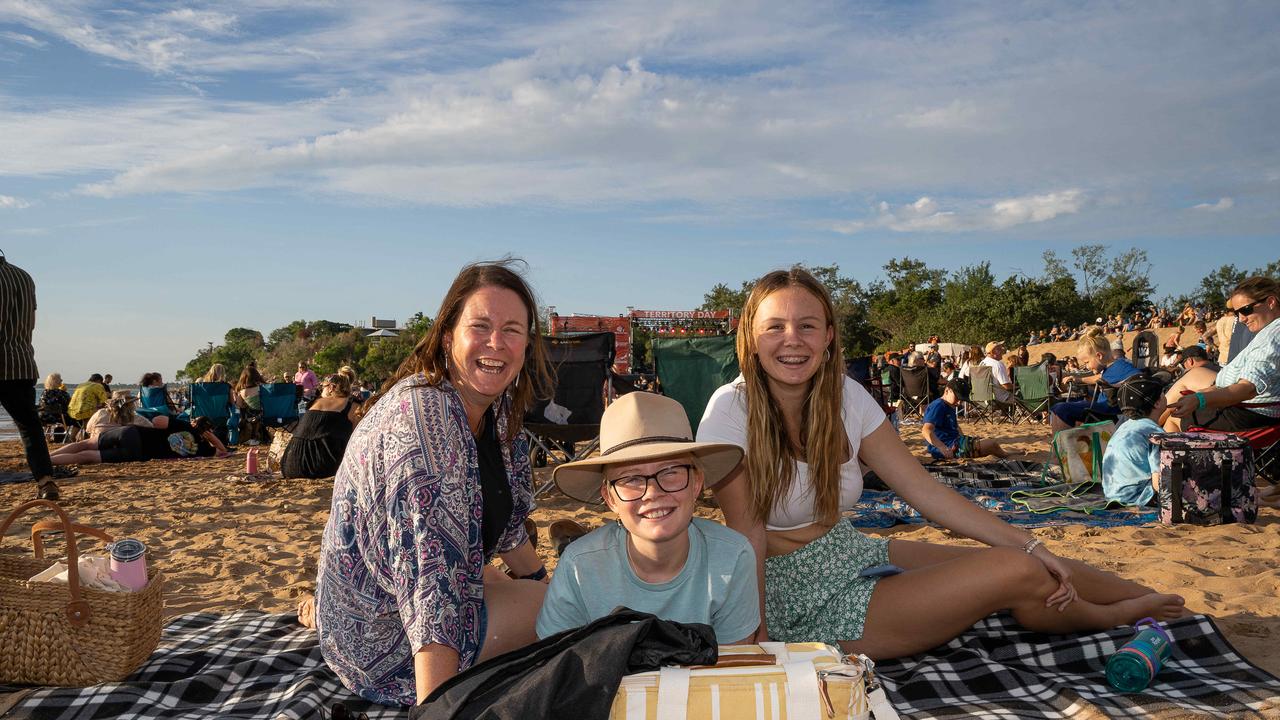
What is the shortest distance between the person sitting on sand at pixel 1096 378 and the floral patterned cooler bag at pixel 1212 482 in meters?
2.66

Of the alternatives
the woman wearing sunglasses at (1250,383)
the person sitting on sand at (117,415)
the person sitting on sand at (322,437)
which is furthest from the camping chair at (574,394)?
the person sitting on sand at (117,415)

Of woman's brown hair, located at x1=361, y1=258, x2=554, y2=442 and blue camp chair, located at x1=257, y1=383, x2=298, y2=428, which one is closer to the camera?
woman's brown hair, located at x1=361, y1=258, x2=554, y2=442

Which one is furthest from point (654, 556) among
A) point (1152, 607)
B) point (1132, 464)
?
point (1132, 464)

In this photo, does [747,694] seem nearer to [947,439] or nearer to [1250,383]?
[1250,383]

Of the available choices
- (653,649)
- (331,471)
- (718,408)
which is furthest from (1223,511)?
(331,471)

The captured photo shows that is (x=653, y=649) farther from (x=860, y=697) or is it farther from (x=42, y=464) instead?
(x=42, y=464)

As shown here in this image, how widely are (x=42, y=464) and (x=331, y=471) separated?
219 cm

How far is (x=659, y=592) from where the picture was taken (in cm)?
215

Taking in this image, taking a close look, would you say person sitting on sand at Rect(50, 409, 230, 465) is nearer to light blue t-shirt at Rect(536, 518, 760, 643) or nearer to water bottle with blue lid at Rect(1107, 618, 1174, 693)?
light blue t-shirt at Rect(536, 518, 760, 643)

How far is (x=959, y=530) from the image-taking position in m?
2.66

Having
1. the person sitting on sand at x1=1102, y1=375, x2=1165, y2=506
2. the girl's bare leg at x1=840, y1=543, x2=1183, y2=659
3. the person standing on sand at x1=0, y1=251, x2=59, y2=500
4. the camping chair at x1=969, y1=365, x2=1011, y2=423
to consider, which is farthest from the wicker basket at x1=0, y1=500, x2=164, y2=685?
the camping chair at x1=969, y1=365, x2=1011, y2=423

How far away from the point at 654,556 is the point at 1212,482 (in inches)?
160

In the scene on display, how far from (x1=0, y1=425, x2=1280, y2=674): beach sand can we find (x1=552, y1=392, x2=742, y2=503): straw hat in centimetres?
198

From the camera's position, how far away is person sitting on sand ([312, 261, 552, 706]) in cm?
191
